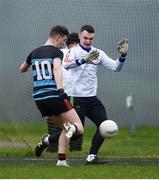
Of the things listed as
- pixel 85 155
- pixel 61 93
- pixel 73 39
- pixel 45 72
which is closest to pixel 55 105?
pixel 61 93

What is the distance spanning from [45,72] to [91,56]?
883 mm

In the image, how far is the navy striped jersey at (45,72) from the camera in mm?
10195

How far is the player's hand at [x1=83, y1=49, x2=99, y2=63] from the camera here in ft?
35.6

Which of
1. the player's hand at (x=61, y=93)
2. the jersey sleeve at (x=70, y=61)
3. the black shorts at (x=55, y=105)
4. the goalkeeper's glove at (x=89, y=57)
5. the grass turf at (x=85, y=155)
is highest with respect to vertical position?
the goalkeeper's glove at (x=89, y=57)

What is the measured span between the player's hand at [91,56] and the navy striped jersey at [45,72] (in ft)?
2.27

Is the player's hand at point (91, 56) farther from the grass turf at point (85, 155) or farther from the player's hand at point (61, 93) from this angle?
the grass turf at point (85, 155)

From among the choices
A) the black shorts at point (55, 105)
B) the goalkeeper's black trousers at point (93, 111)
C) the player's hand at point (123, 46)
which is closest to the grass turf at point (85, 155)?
the goalkeeper's black trousers at point (93, 111)

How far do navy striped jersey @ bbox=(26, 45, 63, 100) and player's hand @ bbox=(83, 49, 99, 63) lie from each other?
0.69 meters

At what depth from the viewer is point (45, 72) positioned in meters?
10.2

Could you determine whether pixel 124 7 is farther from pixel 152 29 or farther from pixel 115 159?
pixel 115 159

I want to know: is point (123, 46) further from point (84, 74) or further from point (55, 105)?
point (55, 105)

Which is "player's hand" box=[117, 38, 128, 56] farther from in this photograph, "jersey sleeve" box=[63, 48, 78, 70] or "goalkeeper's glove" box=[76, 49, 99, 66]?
"jersey sleeve" box=[63, 48, 78, 70]

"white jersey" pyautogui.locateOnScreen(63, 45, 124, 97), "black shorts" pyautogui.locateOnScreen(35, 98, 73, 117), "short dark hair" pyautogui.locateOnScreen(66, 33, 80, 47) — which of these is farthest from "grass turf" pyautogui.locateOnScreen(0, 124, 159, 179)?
"short dark hair" pyautogui.locateOnScreen(66, 33, 80, 47)

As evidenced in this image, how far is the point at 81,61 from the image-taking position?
10914 mm
